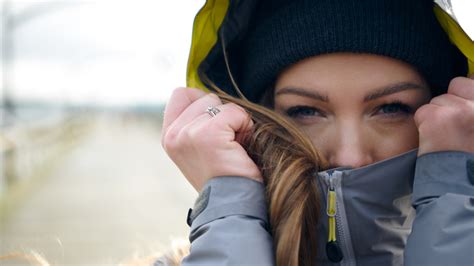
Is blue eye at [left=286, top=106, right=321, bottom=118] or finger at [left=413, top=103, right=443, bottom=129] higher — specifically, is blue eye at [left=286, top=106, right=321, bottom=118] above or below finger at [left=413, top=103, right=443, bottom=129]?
below

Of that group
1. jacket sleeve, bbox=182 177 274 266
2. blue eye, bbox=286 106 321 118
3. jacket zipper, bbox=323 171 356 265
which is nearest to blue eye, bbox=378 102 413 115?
blue eye, bbox=286 106 321 118

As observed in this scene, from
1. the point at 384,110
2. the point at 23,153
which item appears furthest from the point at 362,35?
the point at 23,153

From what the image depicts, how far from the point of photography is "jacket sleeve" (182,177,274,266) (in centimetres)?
178

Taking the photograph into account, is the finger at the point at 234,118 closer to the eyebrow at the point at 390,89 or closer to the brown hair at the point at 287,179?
the brown hair at the point at 287,179

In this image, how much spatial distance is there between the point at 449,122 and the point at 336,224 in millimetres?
442

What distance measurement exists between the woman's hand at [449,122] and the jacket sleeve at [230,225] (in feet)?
1.70

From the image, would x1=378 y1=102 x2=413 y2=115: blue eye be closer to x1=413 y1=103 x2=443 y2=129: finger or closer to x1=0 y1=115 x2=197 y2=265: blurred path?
x1=413 y1=103 x2=443 y2=129: finger

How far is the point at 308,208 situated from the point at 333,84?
439 millimetres

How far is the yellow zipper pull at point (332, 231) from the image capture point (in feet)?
6.41

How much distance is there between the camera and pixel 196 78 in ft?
8.23

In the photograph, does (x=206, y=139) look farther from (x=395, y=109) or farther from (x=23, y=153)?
(x=23, y=153)

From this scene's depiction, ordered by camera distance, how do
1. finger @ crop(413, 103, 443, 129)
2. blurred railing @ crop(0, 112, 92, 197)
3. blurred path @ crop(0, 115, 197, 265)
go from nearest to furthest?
1. finger @ crop(413, 103, 443, 129)
2. blurred path @ crop(0, 115, 197, 265)
3. blurred railing @ crop(0, 112, 92, 197)

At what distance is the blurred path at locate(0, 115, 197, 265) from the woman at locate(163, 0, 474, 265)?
2.54ft

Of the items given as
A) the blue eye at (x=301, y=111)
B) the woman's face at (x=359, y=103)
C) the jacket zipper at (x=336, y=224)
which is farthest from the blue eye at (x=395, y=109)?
the jacket zipper at (x=336, y=224)
